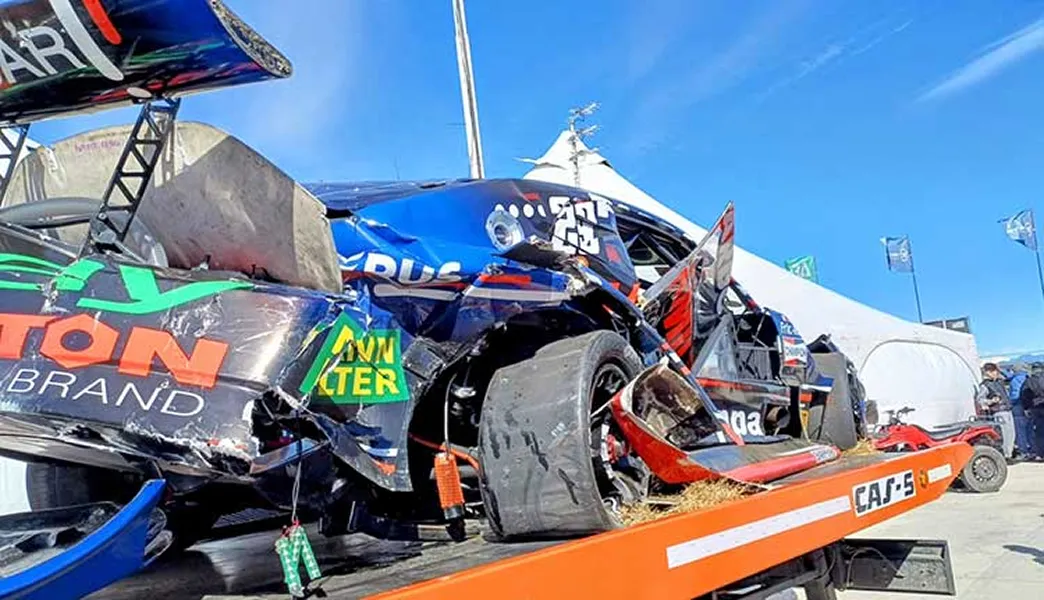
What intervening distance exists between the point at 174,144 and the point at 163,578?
57.4 inches

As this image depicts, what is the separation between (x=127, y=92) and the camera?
7.31 ft

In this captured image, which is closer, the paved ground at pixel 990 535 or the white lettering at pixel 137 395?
the white lettering at pixel 137 395

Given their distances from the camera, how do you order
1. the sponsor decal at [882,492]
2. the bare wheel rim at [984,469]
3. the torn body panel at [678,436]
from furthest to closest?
the bare wheel rim at [984,469] < the sponsor decal at [882,492] < the torn body panel at [678,436]

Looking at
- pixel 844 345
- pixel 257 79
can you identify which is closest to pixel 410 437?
pixel 257 79

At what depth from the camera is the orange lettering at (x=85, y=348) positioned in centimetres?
205

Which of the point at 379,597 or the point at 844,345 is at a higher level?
the point at 844,345

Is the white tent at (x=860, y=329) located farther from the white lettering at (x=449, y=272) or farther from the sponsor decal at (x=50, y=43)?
the sponsor decal at (x=50, y=43)

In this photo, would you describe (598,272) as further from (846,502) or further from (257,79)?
(257,79)

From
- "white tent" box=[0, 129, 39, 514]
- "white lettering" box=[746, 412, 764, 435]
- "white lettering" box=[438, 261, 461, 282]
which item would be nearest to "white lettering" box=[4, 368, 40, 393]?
"white lettering" box=[438, 261, 461, 282]

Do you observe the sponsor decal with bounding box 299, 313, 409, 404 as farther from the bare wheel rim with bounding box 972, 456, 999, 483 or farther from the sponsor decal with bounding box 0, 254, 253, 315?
the bare wheel rim with bounding box 972, 456, 999, 483

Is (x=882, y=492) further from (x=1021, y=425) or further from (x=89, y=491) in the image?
(x=1021, y=425)

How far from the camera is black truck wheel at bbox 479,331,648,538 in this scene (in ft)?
8.77

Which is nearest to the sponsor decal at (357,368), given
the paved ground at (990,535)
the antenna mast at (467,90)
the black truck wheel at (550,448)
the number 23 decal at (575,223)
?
the black truck wheel at (550,448)

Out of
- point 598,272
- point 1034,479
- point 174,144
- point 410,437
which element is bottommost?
point 1034,479
